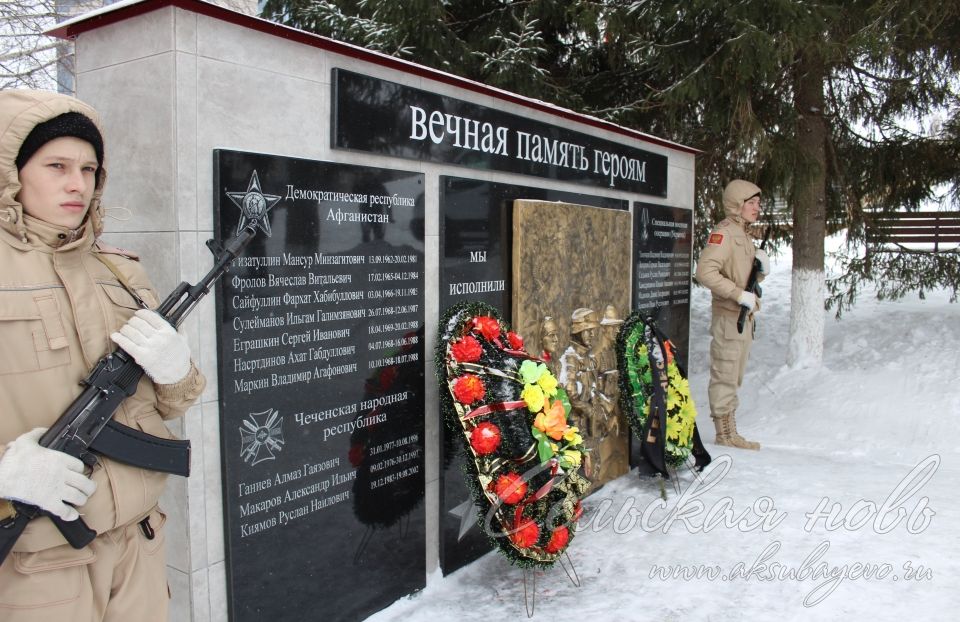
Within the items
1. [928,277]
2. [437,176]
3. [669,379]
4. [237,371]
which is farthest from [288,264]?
[928,277]

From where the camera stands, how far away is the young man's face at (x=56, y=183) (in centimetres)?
189

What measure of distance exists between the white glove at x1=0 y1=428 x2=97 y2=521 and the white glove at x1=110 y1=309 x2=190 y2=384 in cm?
29

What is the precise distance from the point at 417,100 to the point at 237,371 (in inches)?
62.3

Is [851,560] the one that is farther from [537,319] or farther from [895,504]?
[537,319]

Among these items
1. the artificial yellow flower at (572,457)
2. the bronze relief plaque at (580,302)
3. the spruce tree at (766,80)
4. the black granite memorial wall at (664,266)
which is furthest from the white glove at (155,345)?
the spruce tree at (766,80)

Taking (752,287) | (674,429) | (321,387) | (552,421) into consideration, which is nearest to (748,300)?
(752,287)

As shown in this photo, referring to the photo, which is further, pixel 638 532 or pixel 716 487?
pixel 716 487

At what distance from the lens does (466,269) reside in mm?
3904

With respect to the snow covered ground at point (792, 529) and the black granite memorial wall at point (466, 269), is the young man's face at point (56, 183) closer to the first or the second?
the black granite memorial wall at point (466, 269)

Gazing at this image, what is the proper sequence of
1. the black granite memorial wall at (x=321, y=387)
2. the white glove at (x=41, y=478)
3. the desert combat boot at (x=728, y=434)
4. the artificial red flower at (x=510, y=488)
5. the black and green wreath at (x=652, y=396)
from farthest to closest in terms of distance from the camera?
the desert combat boot at (x=728, y=434) < the black and green wreath at (x=652, y=396) < the artificial red flower at (x=510, y=488) < the black granite memorial wall at (x=321, y=387) < the white glove at (x=41, y=478)

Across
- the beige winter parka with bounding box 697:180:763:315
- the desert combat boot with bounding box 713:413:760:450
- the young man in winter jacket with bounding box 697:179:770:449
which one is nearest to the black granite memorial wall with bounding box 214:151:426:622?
the beige winter parka with bounding box 697:180:763:315

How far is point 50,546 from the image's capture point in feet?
5.90

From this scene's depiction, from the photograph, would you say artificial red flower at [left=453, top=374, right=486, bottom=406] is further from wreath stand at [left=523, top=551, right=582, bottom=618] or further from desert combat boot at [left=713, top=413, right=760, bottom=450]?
desert combat boot at [left=713, top=413, right=760, bottom=450]

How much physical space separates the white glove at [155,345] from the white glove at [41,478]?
0.29 meters
